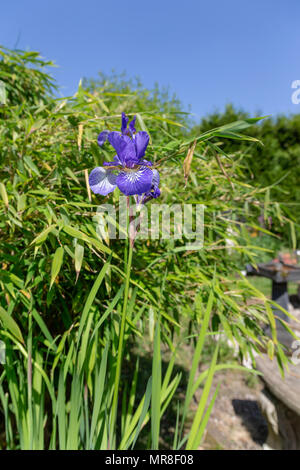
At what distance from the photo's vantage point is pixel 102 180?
2.47 feet

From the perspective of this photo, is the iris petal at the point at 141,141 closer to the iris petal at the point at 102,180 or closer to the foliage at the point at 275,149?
the iris petal at the point at 102,180

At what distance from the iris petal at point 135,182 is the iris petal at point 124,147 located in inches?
1.2

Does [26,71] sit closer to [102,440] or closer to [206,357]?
[102,440]

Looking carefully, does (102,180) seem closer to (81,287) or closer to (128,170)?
(128,170)

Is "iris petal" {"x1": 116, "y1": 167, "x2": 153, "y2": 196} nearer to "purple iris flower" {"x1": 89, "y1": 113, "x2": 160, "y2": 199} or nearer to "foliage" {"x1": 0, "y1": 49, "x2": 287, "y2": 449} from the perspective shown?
"purple iris flower" {"x1": 89, "y1": 113, "x2": 160, "y2": 199}

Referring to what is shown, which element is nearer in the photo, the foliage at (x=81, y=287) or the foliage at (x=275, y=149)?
the foliage at (x=81, y=287)

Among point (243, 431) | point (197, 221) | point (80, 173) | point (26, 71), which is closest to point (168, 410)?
point (243, 431)

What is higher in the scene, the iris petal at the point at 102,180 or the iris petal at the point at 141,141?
the iris petal at the point at 141,141

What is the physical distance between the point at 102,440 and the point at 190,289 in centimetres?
61

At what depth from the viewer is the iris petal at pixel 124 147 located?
0.70 meters

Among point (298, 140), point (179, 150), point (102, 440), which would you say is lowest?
point (102, 440)

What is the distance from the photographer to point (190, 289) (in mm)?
1369

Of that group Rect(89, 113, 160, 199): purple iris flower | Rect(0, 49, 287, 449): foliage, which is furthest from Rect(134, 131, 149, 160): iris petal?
Rect(0, 49, 287, 449): foliage

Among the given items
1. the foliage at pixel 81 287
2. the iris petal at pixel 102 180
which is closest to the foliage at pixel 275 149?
the foliage at pixel 81 287
